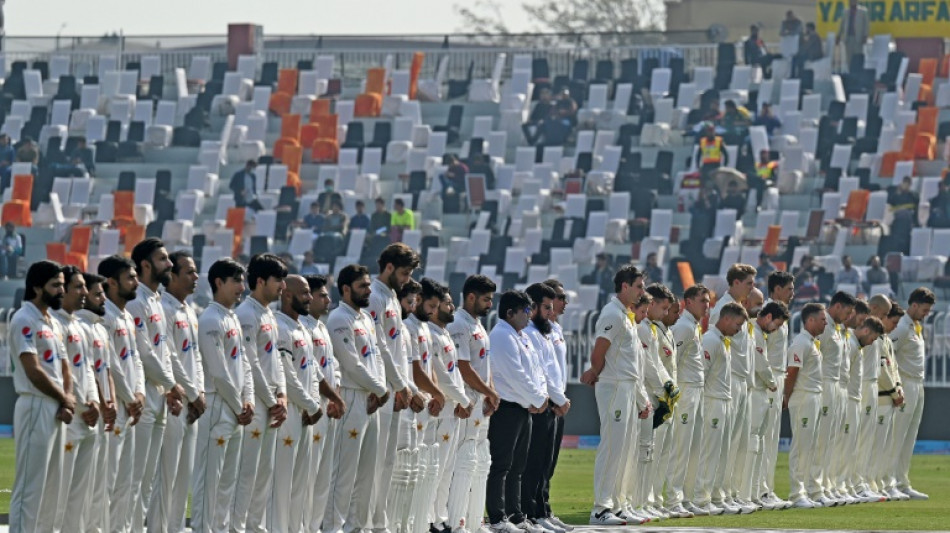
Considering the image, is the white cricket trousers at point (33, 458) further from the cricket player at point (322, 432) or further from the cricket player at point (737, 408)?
the cricket player at point (737, 408)

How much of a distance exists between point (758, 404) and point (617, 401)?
9.07 feet

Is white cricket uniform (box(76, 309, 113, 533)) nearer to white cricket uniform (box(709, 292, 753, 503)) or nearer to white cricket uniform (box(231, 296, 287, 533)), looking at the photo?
white cricket uniform (box(231, 296, 287, 533))

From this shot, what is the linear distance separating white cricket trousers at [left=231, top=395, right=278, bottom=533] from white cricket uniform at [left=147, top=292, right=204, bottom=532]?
1.07ft

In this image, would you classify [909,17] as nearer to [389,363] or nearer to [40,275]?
[389,363]

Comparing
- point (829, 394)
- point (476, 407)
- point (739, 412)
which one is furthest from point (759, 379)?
point (476, 407)

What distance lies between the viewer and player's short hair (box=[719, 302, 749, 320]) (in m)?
18.5

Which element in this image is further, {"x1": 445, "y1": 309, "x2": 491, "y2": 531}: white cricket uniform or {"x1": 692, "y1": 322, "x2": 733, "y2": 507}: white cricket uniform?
{"x1": 692, "y1": 322, "x2": 733, "y2": 507}: white cricket uniform

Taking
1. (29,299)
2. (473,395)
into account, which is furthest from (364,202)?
(29,299)

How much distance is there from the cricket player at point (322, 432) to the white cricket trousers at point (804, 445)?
694cm

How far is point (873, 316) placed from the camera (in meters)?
21.1

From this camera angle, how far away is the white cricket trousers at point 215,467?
13.2 m

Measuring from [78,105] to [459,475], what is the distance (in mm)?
30542

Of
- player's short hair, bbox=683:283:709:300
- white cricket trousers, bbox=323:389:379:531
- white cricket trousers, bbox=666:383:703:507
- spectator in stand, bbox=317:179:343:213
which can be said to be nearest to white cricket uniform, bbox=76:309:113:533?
white cricket trousers, bbox=323:389:379:531

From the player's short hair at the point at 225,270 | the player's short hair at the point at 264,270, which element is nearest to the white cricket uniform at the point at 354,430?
the player's short hair at the point at 264,270
